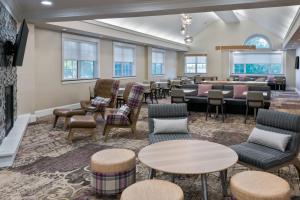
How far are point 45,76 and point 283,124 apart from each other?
6.55 metres

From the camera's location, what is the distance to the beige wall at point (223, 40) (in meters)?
16.2

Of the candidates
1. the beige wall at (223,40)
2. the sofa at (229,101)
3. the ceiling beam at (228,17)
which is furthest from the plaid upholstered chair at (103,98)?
the beige wall at (223,40)

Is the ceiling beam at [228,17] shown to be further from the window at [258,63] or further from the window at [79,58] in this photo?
the window at [79,58]

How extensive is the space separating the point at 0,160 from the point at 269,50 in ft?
51.8

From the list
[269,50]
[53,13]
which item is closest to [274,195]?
[53,13]

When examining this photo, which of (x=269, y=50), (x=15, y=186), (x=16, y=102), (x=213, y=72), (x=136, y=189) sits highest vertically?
(x=269, y=50)

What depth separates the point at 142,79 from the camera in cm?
1341

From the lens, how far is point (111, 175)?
2893 mm

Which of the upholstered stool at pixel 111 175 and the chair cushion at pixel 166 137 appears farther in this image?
the chair cushion at pixel 166 137

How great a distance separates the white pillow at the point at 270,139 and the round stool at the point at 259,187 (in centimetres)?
87

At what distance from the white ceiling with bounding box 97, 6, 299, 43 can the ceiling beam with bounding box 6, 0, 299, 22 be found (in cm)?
277

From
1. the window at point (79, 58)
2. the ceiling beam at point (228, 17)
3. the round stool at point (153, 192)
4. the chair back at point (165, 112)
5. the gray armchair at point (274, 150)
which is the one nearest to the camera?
the round stool at point (153, 192)

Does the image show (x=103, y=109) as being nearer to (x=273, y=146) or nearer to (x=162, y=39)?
(x=273, y=146)

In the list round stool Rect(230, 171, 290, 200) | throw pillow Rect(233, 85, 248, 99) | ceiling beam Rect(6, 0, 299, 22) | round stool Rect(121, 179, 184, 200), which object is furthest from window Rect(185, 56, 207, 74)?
round stool Rect(121, 179, 184, 200)
